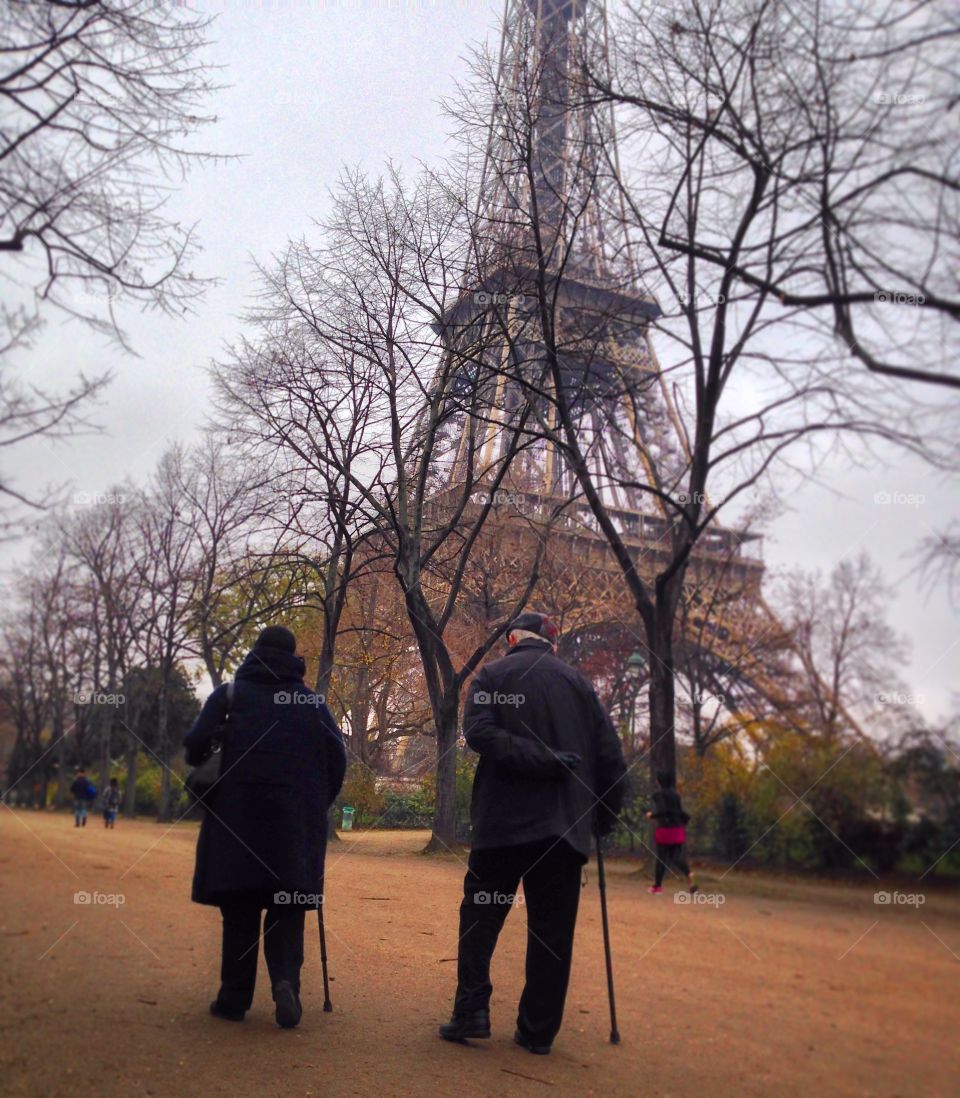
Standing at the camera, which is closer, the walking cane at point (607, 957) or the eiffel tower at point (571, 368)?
the walking cane at point (607, 957)

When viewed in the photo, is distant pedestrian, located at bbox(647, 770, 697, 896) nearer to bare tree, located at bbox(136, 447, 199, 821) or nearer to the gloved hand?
the gloved hand

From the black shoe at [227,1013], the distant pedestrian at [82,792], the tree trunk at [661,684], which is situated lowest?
the black shoe at [227,1013]

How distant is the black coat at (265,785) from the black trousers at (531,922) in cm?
60

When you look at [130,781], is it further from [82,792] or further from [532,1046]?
[532,1046]

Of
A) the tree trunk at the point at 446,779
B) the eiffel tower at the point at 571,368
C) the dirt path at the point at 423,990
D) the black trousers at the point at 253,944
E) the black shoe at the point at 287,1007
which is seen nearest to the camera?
the dirt path at the point at 423,990

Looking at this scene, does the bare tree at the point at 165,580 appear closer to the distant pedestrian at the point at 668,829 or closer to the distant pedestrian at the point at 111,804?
the distant pedestrian at the point at 111,804

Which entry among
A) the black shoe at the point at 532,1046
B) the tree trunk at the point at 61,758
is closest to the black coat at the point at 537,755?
the black shoe at the point at 532,1046


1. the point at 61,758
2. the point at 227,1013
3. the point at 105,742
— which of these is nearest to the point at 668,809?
the point at 227,1013

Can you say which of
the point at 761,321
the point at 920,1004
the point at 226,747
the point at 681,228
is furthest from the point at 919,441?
the point at 226,747

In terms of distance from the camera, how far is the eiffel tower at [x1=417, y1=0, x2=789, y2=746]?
390 centimetres

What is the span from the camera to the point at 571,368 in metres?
4.44

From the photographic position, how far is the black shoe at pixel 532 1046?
3375 millimetres

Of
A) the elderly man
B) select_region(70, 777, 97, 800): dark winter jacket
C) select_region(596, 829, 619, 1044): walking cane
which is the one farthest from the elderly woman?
select_region(596, 829, 619, 1044): walking cane

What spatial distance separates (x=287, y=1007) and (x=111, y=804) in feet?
3.57
